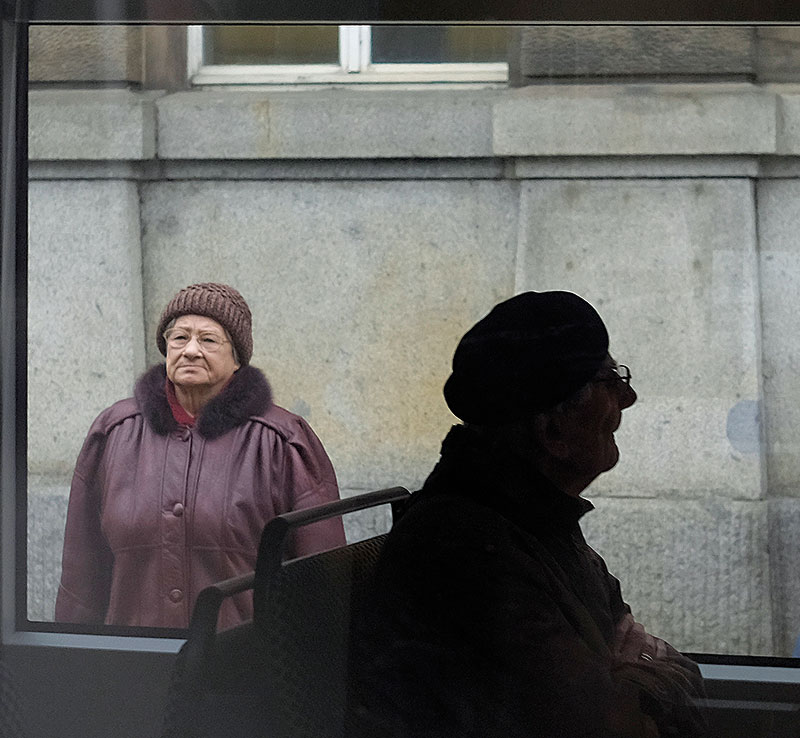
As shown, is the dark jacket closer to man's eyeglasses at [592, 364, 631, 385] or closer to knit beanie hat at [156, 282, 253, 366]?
man's eyeglasses at [592, 364, 631, 385]

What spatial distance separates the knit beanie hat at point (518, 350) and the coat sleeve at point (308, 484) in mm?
168

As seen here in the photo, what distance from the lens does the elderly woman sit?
114 centimetres

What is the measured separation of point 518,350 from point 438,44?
0.38 m

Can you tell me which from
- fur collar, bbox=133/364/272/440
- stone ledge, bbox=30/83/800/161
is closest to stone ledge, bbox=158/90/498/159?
stone ledge, bbox=30/83/800/161

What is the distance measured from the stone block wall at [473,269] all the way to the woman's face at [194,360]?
0.10ft

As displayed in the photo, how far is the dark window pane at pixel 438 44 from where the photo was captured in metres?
1.15

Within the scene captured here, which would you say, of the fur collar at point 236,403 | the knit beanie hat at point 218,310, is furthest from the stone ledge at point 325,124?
Answer: the fur collar at point 236,403

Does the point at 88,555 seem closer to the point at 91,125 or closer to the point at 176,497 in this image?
the point at 176,497

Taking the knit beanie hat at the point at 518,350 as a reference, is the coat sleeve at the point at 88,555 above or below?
below

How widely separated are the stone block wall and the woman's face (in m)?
0.03

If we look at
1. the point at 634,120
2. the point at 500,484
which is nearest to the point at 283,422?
the point at 500,484

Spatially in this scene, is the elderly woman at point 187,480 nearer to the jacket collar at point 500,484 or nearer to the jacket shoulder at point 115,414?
the jacket shoulder at point 115,414

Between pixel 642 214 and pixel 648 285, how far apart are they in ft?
0.27

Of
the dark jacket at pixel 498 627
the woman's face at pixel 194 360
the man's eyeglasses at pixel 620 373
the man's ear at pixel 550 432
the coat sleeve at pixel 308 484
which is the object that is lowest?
the dark jacket at pixel 498 627
